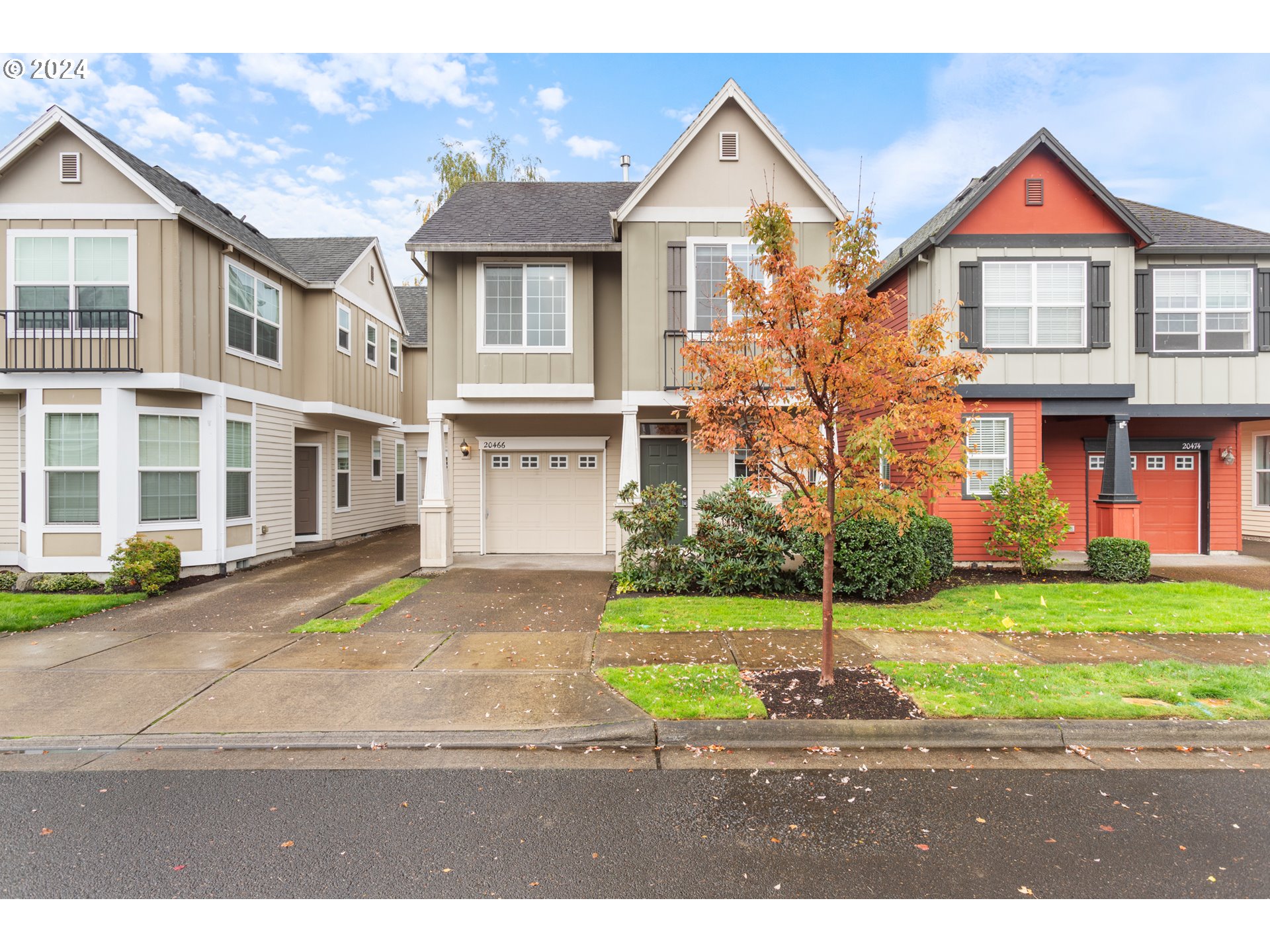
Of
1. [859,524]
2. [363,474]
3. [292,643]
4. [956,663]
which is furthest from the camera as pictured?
[363,474]

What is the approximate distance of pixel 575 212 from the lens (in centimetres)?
1326

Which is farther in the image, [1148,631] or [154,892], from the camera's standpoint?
[1148,631]

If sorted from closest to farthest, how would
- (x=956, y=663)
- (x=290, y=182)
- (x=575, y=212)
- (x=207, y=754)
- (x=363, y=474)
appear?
(x=207, y=754) → (x=956, y=663) → (x=575, y=212) → (x=363, y=474) → (x=290, y=182)

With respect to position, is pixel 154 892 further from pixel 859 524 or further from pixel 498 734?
pixel 859 524

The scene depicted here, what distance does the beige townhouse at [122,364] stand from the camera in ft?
34.3

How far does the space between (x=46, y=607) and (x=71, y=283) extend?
229 inches

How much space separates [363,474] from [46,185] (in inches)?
359

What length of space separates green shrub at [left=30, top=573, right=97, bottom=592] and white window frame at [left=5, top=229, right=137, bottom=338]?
166 inches

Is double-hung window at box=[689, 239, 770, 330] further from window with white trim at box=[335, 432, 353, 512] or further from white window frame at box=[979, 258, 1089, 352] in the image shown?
window with white trim at box=[335, 432, 353, 512]

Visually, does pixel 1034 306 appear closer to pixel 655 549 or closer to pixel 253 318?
pixel 655 549

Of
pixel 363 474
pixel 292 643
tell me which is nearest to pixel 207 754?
pixel 292 643

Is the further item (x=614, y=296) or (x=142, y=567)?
(x=614, y=296)

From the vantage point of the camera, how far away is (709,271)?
11906mm

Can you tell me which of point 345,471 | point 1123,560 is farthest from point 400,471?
point 1123,560
